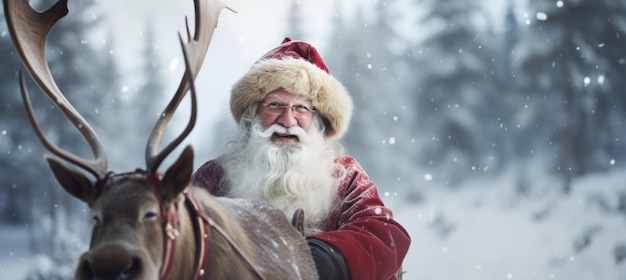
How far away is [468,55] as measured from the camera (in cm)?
965

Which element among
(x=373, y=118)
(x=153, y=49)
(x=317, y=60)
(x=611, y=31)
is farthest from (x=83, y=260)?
(x=611, y=31)

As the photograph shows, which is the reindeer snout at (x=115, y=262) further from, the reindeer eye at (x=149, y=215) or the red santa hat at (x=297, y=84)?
the red santa hat at (x=297, y=84)

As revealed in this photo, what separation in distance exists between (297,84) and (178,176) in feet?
4.16

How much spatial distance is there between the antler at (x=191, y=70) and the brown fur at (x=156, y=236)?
69 mm

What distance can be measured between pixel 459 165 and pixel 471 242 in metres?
1.13

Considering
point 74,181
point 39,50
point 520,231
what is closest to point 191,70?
point 74,181

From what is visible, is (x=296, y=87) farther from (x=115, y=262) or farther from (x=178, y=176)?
(x=115, y=262)

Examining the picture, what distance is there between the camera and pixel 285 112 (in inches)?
105

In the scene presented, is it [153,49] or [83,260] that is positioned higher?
[153,49]

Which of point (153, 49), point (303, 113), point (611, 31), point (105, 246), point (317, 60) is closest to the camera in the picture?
point (105, 246)

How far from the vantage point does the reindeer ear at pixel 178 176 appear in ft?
4.82

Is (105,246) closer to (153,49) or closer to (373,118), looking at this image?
(153,49)

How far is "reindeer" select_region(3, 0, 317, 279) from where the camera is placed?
1.39 meters

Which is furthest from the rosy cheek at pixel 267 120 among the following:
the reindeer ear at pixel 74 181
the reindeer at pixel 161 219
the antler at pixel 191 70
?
the reindeer ear at pixel 74 181
